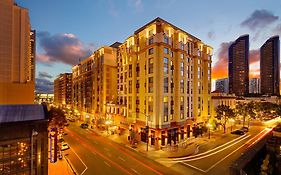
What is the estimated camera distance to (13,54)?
3012 centimetres

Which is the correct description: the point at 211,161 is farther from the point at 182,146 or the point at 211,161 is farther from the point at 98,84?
the point at 98,84

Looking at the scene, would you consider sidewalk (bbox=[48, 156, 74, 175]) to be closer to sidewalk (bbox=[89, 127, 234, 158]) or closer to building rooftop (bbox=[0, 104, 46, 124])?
building rooftop (bbox=[0, 104, 46, 124])

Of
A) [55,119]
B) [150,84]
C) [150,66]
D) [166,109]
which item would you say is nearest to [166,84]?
[150,84]

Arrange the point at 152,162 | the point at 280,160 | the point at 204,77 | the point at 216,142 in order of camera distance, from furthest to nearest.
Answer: the point at 204,77 → the point at 216,142 → the point at 280,160 → the point at 152,162

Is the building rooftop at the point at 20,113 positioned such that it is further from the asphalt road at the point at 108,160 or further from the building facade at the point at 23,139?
the asphalt road at the point at 108,160

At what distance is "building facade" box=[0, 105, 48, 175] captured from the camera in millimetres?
16812

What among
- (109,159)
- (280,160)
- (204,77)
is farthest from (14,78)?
(280,160)

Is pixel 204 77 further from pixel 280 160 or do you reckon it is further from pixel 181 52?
pixel 280 160

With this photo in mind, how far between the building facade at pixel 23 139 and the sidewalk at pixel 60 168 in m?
7.43

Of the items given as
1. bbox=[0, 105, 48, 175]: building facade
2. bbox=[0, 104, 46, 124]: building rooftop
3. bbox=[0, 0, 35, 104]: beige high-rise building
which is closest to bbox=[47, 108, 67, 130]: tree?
bbox=[0, 0, 35, 104]: beige high-rise building

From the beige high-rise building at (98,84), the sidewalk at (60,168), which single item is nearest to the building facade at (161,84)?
the beige high-rise building at (98,84)

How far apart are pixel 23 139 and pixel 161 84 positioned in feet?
92.6

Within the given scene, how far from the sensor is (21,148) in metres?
17.8

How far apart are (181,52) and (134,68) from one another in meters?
13.2
